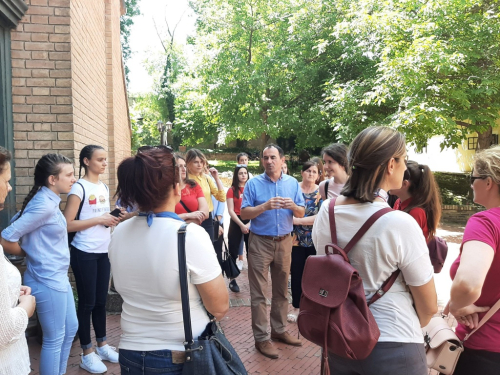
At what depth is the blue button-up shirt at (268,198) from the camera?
180 inches

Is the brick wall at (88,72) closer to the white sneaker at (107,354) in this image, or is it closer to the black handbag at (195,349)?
the white sneaker at (107,354)

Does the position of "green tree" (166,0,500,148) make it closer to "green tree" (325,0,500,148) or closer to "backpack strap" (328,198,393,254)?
"green tree" (325,0,500,148)

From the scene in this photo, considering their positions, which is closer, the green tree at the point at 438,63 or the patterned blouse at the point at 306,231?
the patterned blouse at the point at 306,231

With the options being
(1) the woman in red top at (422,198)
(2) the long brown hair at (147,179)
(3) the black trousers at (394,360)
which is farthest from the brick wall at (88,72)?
(3) the black trousers at (394,360)

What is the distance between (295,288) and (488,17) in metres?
10.2

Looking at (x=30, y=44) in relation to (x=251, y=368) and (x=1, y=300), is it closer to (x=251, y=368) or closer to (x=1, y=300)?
(x=1, y=300)

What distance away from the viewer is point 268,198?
463 cm

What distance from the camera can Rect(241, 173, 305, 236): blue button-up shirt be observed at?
4.57m

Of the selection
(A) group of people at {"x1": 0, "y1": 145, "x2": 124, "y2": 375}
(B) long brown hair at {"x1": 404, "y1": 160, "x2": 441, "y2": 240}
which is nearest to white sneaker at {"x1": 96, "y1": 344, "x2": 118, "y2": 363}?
(A) group of people at {"x1": 0, "y1": 145, "x2": 124, "y2": 375}

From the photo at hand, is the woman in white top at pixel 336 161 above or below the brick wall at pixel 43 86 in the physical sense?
below

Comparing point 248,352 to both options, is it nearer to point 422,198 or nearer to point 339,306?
point 422,198

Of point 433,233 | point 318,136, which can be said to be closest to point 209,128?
point 318,136

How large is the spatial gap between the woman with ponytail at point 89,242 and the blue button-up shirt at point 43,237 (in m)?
0.40

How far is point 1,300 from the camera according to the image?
1771mm
